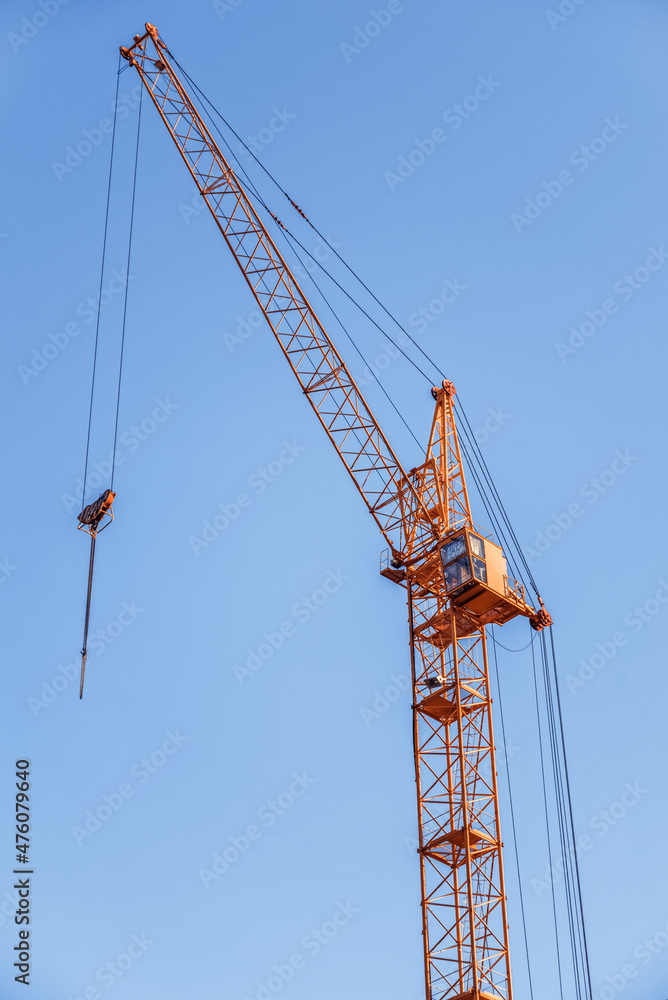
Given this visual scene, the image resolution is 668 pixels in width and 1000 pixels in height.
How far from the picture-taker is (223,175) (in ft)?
179

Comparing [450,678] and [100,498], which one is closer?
[100,498]

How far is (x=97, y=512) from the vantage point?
42.9m

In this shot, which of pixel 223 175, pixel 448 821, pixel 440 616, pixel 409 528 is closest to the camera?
pixel 448 821

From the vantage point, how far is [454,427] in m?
55.1

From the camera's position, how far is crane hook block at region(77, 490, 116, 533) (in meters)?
42.7

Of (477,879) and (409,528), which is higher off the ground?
(409,528)

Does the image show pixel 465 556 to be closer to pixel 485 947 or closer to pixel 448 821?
pixel 448 821

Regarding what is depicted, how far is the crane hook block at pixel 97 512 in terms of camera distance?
42688 millimetres

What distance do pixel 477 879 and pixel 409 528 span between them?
49.1ft

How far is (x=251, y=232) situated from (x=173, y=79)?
8.83m

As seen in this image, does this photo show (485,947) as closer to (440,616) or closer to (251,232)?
(440,616)

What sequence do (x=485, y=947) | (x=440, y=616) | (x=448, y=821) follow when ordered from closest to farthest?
1. (x=485, y=947)
2. (x=448, y=821)
3. (x=440, y=616)

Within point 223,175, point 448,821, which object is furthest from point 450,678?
point 223,175

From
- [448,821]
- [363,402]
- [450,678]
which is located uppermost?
[363,402]
